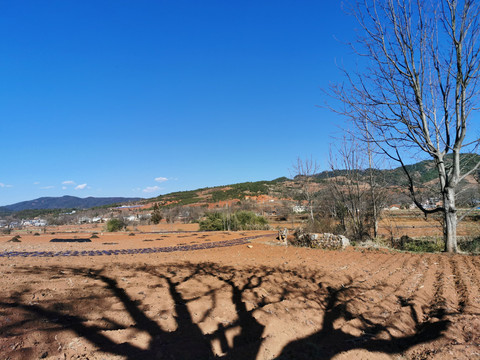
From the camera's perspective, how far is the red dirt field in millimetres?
2523

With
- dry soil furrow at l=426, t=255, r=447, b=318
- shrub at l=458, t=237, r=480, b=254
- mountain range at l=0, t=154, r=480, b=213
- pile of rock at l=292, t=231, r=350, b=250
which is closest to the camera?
dry soil furrow at l=426, t=255, r=447, b=318

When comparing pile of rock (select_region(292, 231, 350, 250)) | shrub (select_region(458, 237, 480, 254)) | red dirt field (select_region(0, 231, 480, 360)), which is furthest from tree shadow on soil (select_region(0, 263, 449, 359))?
shrub (select_region(458, 237, 480, 254))

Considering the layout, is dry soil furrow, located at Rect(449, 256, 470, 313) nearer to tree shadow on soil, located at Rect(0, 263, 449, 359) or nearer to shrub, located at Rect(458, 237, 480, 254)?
tree shadow on soil, located at Rect(0, 263, 449, 359)

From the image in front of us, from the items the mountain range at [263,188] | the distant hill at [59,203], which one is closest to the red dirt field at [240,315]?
the mountain range at [263,188]

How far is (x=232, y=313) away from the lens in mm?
3613

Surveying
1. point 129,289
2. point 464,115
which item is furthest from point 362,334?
point 464,115

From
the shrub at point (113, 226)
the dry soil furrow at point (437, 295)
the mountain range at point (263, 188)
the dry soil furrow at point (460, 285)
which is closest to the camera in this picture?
the dry soil furrow at point (437, 295)

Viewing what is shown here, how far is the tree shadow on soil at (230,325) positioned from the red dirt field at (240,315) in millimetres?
12

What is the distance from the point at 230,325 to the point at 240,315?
34 centimetres

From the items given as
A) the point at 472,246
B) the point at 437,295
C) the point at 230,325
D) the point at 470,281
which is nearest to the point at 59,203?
the point at 230,325

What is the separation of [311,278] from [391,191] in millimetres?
9807

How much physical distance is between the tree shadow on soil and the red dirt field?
12 mm

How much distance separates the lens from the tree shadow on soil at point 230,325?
8.37 ft

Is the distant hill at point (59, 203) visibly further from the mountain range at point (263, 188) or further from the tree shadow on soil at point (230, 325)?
the tree shadow on soil at point (230, 325)
